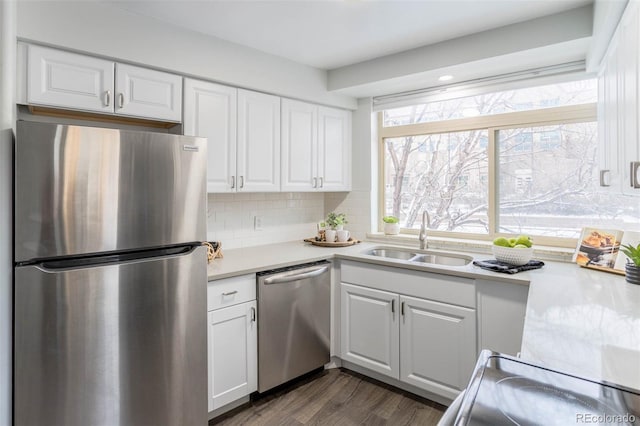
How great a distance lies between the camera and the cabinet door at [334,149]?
312 cm

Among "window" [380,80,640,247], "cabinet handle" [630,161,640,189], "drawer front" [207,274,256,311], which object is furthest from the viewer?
"window" [380,80,640,247]

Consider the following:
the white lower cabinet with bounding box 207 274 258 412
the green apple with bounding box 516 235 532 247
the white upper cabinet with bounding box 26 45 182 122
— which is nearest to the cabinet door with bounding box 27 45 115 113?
the white upper cabinet with bounding box 26 45 182 122

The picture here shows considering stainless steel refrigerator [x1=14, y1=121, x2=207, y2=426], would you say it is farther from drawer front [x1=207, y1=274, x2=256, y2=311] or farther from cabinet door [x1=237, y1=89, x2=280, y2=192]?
cabinet door [x1=237, y1=89, x2=280, y2=192]

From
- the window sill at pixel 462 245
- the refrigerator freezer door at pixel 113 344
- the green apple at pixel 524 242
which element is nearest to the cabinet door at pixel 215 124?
the refrigerator freezer door at pixel 113 344

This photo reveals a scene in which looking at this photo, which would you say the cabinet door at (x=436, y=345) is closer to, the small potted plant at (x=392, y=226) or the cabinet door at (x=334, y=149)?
the small potted plant at (x=392, y=226)

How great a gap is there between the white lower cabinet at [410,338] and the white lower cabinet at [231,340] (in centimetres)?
76

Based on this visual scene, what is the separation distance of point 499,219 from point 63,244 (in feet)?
8.93

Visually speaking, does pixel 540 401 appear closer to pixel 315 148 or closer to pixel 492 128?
pixel 492 128

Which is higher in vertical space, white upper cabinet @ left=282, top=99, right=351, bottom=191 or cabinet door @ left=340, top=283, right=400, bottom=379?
white upper cabinet @ left=282, top=99, right=351, bottom=191

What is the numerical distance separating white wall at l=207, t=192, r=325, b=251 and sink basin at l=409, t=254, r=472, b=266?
1.15 metres

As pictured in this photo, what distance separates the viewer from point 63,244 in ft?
4.75

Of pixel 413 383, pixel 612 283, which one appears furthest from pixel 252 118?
pixel 612 283

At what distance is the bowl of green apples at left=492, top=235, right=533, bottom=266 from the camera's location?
2176 mm

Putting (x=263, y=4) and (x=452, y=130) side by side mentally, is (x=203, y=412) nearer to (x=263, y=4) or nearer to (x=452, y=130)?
(x=263, y=4)
